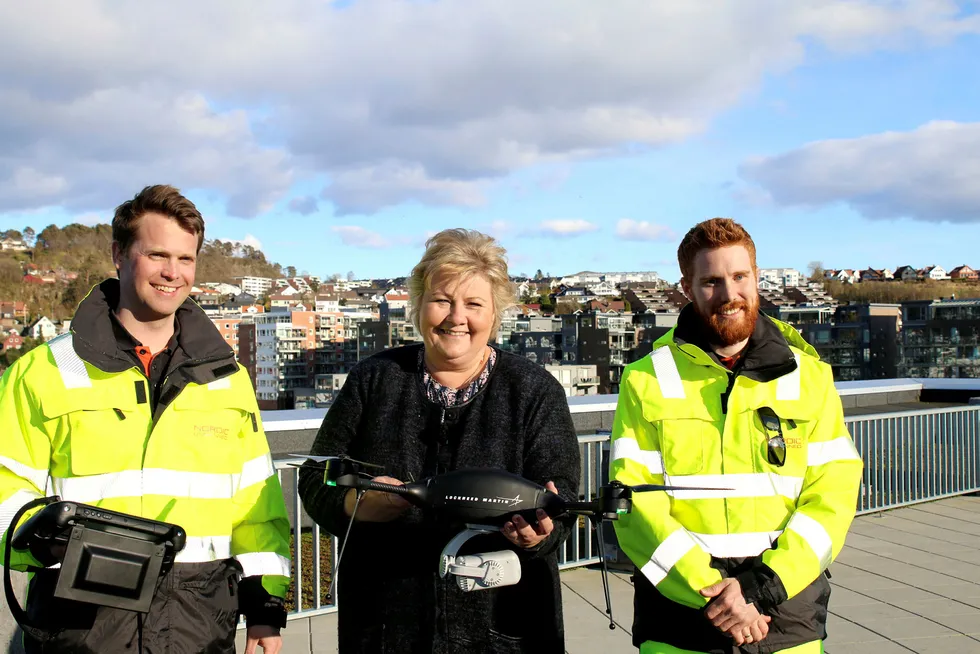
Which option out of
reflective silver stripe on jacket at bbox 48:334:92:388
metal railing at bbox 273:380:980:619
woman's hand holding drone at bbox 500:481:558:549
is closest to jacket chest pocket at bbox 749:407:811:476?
woman's hand holding drone at bbox 500:481:558:549

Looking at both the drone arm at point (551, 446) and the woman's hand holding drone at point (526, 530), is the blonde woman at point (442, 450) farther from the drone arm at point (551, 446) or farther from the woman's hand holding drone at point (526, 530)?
the woman's hand holding drone at point (526, 530)

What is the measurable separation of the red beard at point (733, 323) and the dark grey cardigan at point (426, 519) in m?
0.51

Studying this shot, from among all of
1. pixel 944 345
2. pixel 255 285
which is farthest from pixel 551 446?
pixel 255 285

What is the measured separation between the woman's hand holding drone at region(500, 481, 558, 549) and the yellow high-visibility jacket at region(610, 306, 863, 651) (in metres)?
0.43

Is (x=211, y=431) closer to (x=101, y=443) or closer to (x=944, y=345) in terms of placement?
(x=101, y=443)

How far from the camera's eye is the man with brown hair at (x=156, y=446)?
7.03 ft

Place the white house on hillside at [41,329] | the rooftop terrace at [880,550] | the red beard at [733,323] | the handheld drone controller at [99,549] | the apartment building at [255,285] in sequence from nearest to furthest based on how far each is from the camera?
the handheld drone controller at [99,549]
the red beard at [733,323]
the rooftop terrace at [880,550]
the white house on hillside at [41,329]
the apartment building at [255,285]

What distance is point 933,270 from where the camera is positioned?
167750 mm

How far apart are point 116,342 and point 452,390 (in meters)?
0.96

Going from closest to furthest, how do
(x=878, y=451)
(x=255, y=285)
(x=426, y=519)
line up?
(x=426, y=519), (x=878, y=451), (x=255, y=285)

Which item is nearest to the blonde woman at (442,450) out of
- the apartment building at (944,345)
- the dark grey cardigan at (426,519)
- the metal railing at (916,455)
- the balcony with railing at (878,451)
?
the dark grey cardigan at (426,519)

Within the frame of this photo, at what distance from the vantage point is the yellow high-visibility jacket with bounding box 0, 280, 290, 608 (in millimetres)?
2162

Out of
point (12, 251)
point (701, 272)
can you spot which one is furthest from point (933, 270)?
point (701, 272)

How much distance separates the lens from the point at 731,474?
2.43m
